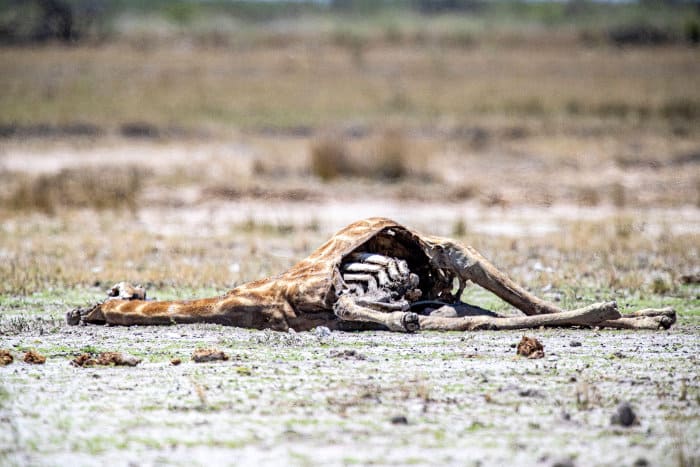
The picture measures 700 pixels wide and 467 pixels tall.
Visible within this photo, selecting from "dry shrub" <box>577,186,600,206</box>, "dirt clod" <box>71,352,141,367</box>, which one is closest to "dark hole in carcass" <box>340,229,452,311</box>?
"dirt clod" <box>71,352,141,367</box>

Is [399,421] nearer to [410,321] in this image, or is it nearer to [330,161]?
[410,321]

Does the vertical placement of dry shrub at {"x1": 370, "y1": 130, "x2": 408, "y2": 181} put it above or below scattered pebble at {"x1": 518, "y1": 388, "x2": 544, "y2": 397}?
above

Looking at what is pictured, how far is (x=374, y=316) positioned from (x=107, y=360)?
6.37 ft

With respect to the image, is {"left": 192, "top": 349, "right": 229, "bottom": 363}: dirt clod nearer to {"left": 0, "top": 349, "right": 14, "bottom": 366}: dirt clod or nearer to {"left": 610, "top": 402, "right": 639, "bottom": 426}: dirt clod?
{"left": 0, "top": 349, "right": 14, "bottom": 366}: dirt clod

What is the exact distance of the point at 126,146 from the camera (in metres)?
23.9

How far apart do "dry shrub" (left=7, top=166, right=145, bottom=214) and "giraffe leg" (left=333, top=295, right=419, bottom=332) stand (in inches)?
380

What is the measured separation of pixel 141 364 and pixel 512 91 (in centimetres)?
2783

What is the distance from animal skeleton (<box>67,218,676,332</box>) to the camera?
7434 mm

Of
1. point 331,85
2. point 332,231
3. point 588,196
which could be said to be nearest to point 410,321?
point 332,231

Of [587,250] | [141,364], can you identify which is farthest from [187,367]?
[587,250]

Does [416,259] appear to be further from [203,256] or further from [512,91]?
[512,91]

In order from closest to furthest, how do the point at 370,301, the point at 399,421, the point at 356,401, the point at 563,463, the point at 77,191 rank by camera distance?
1. the point at 563,463
2. the point at 399,421
3. the point at 356,401
4. the point at 370,301
5. the point at 77,191

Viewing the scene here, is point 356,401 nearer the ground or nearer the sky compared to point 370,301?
nearer the ground

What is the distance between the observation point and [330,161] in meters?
20.1
